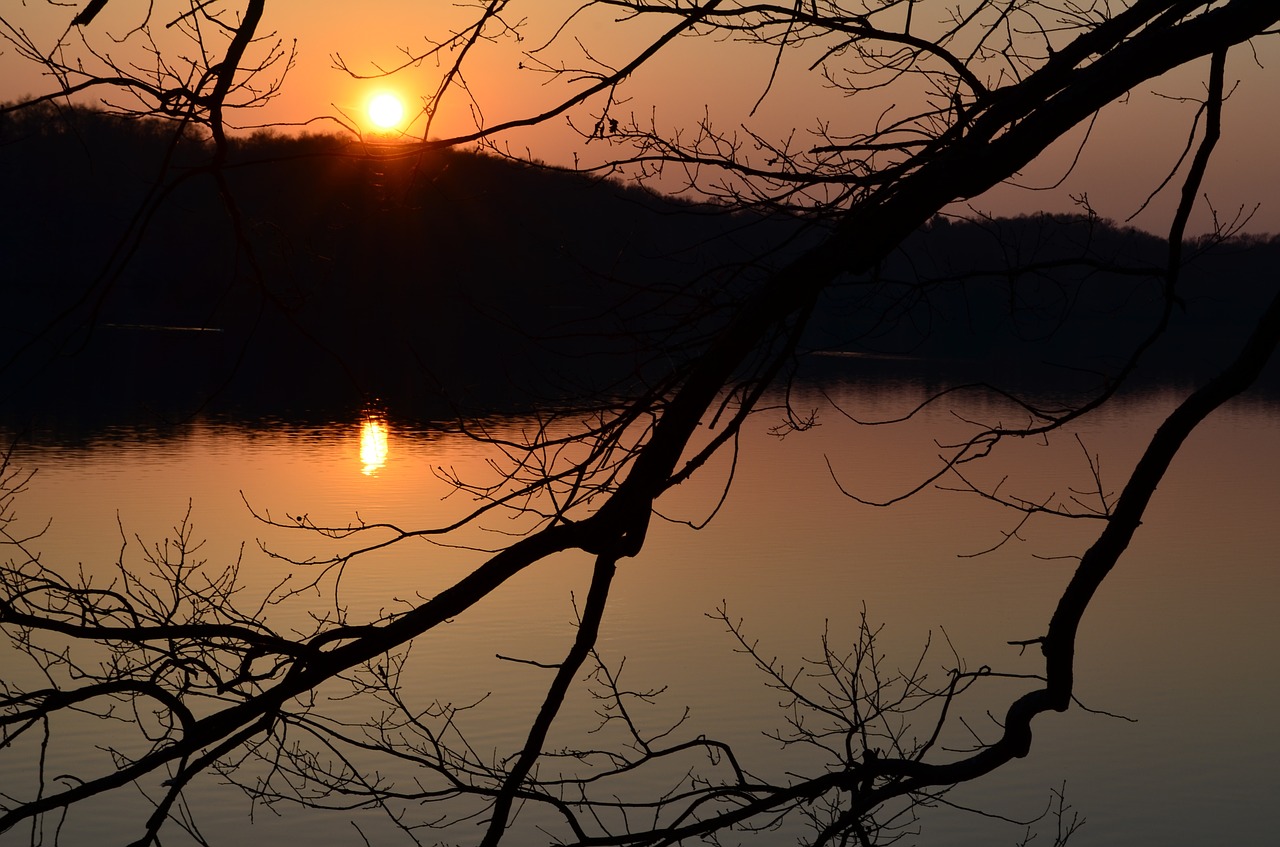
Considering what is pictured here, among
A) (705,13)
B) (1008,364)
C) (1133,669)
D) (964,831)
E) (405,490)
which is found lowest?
(964,831)

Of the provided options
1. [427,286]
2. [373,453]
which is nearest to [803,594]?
[373,453]

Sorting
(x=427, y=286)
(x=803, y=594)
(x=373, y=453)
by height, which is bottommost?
(x=803, y=594)

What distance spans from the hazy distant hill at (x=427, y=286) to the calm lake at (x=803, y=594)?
1001 mm

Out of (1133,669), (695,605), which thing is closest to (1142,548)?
(1133,669)

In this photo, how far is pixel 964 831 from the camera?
30.2 ft

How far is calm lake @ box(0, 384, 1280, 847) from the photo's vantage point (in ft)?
32.3

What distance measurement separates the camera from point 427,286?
64688mm

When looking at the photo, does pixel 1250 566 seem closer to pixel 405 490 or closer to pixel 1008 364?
pixel 405 490

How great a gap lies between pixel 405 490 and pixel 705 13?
1706 cm

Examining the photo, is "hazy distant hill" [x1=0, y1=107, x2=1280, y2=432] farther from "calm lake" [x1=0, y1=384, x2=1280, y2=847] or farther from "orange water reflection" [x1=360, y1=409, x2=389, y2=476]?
"orange water reflection" [x1=360, y1=409, x2=389, y2=476]

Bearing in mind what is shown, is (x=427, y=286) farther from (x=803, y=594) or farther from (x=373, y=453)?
(x=803, y=594)

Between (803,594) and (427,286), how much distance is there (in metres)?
52.6

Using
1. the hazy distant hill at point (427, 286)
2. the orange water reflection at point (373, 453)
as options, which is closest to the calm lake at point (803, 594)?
the orange water reflection at point (373, 453)

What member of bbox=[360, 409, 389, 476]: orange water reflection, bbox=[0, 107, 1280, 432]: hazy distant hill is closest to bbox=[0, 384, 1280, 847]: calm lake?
bbox=[360, 409, 389, 476]: orange water reflection
